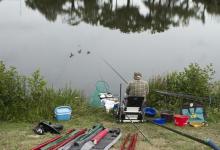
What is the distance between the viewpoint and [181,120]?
11102 mm

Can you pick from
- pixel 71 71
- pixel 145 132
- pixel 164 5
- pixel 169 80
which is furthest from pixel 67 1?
pixel 145 132

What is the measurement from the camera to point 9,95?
1117 cm

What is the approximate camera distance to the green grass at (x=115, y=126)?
368 inches

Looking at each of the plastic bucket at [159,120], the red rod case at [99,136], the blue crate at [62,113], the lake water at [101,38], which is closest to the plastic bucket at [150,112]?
the plastic bucket at [159,120]

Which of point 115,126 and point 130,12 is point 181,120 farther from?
point 130,12

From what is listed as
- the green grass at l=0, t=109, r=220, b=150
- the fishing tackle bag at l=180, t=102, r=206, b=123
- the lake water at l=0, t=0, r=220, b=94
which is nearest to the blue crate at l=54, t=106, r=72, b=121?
the green grass at l=0, t=109, r=220, b=150

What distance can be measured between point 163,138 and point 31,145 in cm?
278

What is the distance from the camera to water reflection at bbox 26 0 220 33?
104 feet

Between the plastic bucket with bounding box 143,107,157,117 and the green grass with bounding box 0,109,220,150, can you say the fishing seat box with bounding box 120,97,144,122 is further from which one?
the plastic bucket with bounding box 143,107,157,117

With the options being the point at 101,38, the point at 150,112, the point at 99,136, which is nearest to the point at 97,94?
the point at 150,112

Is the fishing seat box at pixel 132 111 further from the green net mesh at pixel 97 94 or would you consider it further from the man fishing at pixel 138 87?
the green net mesh at pixel 97 94

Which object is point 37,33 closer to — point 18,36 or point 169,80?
point 18,36

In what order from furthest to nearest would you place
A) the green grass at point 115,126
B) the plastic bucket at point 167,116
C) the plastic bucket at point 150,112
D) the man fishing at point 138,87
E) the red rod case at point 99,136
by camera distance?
1. the plastic bucket at point 150,112
2. the man fishing at point 138,87
3. the plastic bucket at point 167,116
4. the green grass at point 115,126
5. the red rod case at point 99,136

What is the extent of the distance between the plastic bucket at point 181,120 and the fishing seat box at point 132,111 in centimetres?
82
